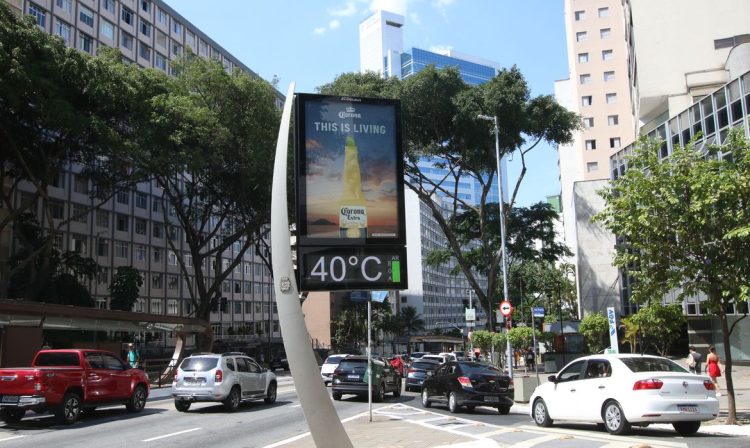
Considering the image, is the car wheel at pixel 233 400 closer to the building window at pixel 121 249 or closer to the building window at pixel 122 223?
the building window at pixel 121 249

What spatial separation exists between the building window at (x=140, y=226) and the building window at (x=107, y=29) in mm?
16857

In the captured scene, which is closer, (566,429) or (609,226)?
(566,429)

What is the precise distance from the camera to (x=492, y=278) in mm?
37094

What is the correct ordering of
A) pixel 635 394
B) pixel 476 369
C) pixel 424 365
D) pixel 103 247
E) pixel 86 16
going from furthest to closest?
pixel 103 247
pixel 86 16
pixel 424 365
pixel 476 369
pixel 635 394

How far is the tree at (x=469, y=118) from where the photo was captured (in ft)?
119

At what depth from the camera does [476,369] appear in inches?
757

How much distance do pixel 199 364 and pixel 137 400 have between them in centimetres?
225

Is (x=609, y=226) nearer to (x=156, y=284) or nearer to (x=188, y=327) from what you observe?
(x=188, y=327)

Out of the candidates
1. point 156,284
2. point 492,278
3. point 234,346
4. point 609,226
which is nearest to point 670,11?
point 492,278

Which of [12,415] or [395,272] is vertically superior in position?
[395,272]

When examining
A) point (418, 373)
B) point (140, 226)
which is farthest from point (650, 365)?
point (140, 226)

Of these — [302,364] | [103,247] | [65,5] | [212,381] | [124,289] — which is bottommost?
[212,381]

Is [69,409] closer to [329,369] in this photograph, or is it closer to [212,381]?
[212,381]

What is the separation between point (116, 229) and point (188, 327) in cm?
2470
